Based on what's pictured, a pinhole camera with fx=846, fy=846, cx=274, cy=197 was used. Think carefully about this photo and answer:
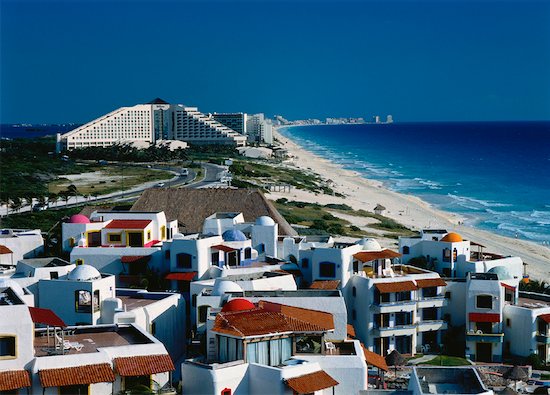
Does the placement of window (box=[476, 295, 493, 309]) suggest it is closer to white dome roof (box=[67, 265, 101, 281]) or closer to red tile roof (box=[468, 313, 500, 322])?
red tile roof (box=[468, 313, 500, 322])

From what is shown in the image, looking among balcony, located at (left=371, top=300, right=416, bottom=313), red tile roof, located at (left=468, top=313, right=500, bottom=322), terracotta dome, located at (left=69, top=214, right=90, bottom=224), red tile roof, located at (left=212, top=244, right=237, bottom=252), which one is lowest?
red tile roof, located at (left=468, top=313, right=500, bottom=322)

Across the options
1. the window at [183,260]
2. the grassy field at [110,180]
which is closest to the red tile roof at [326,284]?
the window at [183,260]

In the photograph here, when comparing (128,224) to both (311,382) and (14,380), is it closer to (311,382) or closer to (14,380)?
(311,382)

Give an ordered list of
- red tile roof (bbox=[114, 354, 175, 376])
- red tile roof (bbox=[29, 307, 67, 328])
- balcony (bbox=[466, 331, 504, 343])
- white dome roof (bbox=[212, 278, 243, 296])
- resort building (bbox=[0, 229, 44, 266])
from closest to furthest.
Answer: red tile roof (bbox=[114, 354, 175, 376])
red tile roof (bbox=[29, 307, 67, 328])
white dome roof (bbox=[212, 278, 243, 296])
balcony (bbox=[466, 331, 504, 343])
resort building (bbox=[0, 229, 44, 266])

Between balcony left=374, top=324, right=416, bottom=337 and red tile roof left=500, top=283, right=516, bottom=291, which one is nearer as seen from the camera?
balcony left=374, top=324, right=416, bottom=337

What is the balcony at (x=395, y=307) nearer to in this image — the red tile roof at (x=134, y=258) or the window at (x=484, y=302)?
the window at (x=484, y=302)

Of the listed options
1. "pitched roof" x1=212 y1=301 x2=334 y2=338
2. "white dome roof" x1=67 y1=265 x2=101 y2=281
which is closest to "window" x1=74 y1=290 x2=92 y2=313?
"white dome roof" x1=67 y1=265 x2=101 y2=281

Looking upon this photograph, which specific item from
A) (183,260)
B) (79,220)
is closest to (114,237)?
(79,220)
